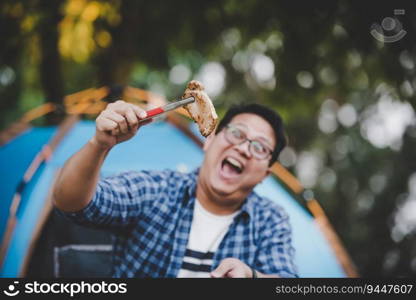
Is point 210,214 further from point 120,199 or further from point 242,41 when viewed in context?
point 242,41

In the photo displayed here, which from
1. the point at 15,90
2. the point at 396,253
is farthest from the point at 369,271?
the point at 15,90

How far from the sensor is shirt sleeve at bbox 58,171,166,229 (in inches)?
50.6

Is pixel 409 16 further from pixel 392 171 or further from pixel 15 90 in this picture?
pixel 392 171

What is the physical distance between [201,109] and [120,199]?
43 cm

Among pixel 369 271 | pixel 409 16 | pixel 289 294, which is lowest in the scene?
pixel 289 294

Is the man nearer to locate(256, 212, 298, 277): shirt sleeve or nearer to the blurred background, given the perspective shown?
locate(256, 212, 298, 277): shirt sleeve

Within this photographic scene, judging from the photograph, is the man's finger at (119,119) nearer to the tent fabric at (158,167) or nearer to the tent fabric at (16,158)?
the tent fabric at (158,167)

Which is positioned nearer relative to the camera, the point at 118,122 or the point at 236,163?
the point at 118,122

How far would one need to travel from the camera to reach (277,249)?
5.06 ft

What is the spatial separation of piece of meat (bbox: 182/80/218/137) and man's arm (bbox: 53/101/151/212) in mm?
127

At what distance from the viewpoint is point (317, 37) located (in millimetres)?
2840

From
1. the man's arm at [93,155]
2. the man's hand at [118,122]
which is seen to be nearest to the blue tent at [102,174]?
the man's arm at [93,155]

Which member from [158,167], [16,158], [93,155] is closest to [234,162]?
[93,155]

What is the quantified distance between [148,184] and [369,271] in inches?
323
